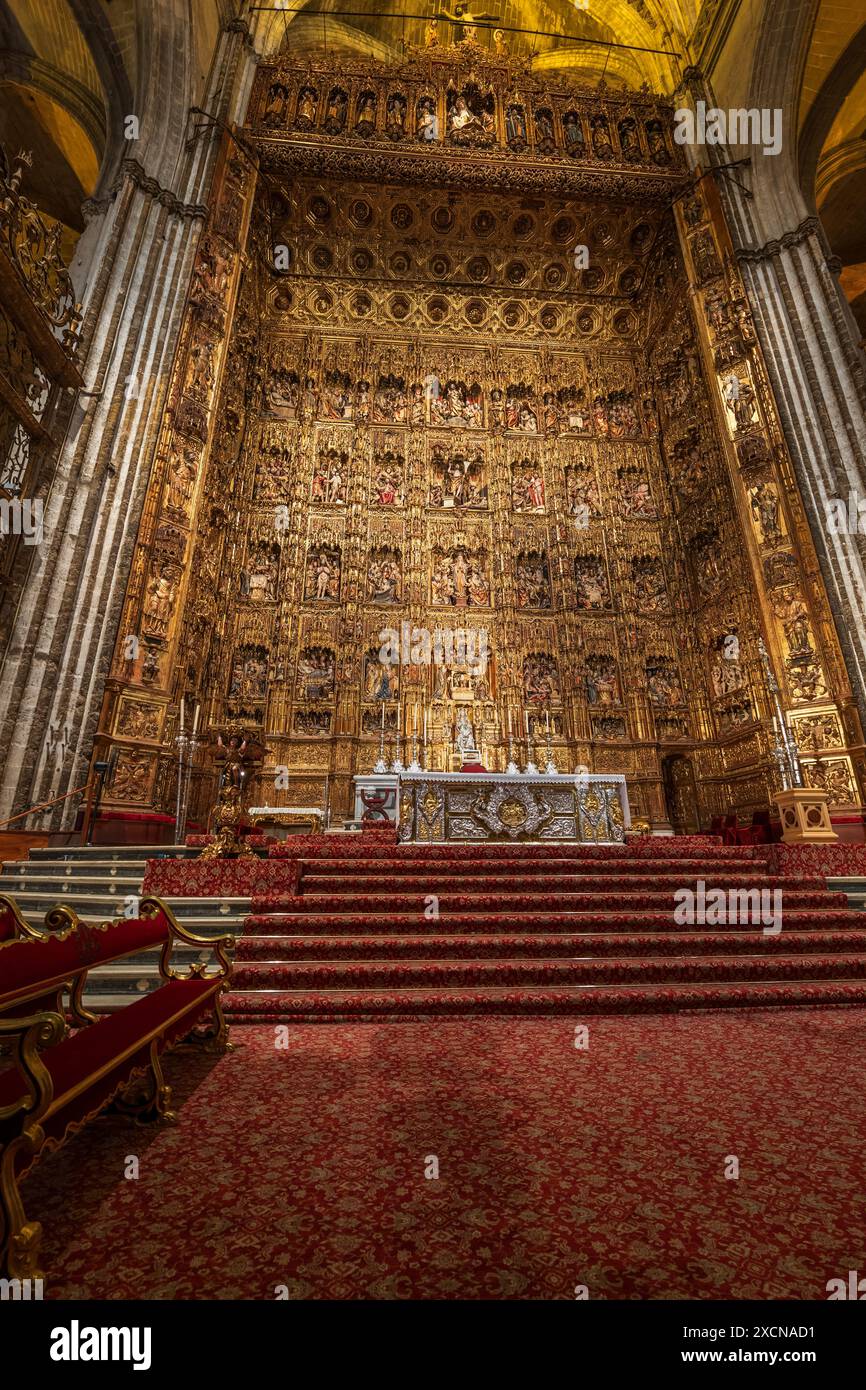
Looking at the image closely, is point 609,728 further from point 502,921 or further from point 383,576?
point 502,921

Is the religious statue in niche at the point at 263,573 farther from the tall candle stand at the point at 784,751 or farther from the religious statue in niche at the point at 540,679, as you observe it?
the tall candle stand at the point at 784,751

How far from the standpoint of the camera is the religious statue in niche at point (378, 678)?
1341cm

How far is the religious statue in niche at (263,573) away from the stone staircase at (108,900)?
804 centimetres

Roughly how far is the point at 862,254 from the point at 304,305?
15.7m

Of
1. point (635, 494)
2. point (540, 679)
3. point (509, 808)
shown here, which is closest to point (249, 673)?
point (540, 679)

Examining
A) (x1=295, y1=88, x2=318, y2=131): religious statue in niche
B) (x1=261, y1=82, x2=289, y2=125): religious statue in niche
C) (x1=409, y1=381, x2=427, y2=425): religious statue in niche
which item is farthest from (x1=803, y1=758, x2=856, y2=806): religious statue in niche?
(x1=261, y1=82, x2=289, y2=125): religious statue in niche

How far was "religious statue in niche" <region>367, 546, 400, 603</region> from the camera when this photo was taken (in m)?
14.2

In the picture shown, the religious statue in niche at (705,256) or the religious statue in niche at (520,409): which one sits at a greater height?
the religious statue in niche at (705,256)

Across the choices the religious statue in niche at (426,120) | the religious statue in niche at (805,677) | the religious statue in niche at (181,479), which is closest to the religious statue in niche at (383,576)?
the religious statue in niche at (181,479)

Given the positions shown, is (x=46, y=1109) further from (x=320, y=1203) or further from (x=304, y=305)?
(x=304, y=305)

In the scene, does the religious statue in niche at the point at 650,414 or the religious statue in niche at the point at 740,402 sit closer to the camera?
the religious statue in niche at the point at 740,402

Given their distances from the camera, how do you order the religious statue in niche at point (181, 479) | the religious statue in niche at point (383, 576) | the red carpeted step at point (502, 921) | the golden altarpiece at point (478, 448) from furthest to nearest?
the religious statue in niche at point (383, 576), the golden altarpiece at point (478, 448), the religious statue in niche at point (181, 479), the red carpeted step at point (502, 921)

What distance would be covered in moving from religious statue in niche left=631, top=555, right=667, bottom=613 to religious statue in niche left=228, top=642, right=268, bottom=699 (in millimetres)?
9188
